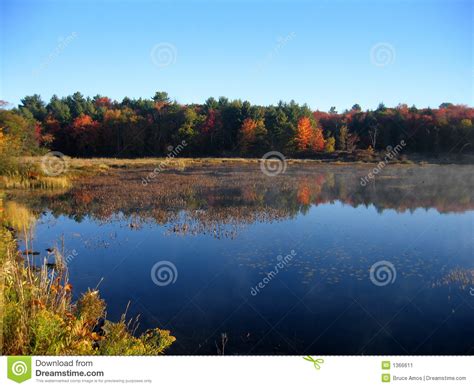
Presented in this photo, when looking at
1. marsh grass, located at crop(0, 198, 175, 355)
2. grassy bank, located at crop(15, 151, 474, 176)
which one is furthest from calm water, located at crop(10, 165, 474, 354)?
grassy bank, located at crop(15, 151, 474, 176)

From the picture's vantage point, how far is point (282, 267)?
10.7m

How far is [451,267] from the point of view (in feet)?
35.0

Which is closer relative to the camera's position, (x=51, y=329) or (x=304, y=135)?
(x=51, y=329)

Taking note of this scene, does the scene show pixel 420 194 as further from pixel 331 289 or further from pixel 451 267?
pixel 331 289

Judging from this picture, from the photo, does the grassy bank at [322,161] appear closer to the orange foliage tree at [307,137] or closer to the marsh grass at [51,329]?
the orange foliage tree at [307,137]

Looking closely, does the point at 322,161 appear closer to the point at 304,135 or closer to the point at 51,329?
the point at 304,135

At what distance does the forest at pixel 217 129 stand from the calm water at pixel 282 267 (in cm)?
3840

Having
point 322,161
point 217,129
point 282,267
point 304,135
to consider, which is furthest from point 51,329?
point 217,129

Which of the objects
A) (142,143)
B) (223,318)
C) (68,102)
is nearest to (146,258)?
(223,318)

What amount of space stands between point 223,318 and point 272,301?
1.27m

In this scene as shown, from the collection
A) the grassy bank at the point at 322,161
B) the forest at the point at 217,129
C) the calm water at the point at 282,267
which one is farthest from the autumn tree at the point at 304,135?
the calm water at the point at 282,267

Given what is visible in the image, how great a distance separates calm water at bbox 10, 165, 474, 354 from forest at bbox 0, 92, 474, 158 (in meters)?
38.4

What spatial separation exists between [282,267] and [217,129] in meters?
53.5

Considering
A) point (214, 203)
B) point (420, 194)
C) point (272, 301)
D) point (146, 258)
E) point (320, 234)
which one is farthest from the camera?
point (420, 194)
